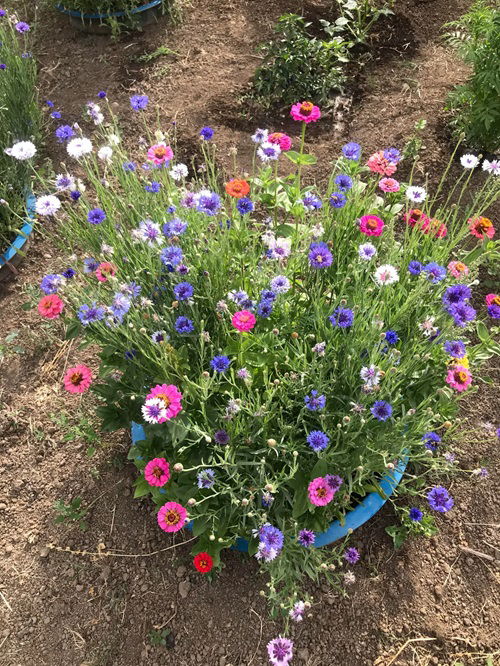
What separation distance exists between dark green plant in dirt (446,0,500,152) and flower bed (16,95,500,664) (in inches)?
44.7

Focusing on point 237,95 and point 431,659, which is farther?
point 237,95

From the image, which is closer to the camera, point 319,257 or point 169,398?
point 169,398

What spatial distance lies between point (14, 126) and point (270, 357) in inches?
94.9

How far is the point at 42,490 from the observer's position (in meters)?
2.35

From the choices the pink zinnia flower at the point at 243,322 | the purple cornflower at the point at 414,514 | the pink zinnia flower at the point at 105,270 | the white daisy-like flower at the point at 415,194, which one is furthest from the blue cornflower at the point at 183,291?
the purple cornflower at the point at 414,514

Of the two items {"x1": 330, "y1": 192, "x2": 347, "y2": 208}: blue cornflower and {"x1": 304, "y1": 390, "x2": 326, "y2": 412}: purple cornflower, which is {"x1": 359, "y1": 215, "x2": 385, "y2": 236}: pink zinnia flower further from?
{"x1": 304, "y1": 390, "x2": 326, "y2": 412}: purple cornflower

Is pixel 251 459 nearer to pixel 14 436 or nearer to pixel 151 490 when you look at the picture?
pixel 151 490

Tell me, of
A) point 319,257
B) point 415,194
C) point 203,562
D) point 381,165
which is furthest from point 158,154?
point 203,562

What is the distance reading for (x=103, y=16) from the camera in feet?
12.9

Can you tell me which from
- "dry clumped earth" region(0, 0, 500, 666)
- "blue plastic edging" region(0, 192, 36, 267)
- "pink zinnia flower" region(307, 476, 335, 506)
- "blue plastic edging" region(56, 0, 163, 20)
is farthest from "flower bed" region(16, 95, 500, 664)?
"blue plastic edging" region(56, 0, 163, 20)

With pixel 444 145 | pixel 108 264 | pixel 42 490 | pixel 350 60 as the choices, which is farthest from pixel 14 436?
pixel 350 60

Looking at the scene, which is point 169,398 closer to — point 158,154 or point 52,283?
point 52,283

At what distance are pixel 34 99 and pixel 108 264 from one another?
8.14 feet

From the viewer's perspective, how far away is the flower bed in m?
1.64
